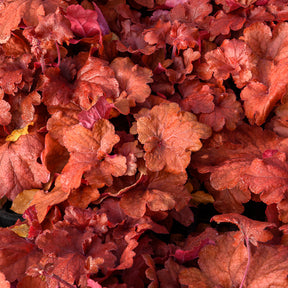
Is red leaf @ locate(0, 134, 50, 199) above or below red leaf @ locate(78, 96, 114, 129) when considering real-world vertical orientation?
below

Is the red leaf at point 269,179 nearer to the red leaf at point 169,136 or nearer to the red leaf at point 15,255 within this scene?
the red leaf at point 169,136

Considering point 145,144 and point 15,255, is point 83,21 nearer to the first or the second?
point 145,144

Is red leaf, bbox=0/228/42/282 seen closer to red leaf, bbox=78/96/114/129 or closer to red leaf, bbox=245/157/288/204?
red leaf, bbox=78/96/114/129

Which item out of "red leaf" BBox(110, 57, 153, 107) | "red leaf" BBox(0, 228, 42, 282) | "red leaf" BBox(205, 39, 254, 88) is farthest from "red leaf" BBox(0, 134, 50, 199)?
"red leaf" BBox(205, 39, 254, 88)

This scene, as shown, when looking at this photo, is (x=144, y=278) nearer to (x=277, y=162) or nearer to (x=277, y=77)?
(x=277, y=162)

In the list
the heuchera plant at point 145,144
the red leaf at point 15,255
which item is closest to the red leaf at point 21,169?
the heuchera plant at point 145,144

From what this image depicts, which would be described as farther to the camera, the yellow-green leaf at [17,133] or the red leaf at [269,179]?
the yellow-green leaf at [17,133]

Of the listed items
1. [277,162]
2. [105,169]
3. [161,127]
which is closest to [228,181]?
[277,162]

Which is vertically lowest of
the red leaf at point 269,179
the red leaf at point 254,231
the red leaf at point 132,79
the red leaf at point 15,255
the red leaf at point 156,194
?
the red leaf at point 15,255

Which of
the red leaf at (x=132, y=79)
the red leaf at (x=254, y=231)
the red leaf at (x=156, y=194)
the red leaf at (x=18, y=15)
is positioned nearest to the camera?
the red leaf at (x=254, y=231)
